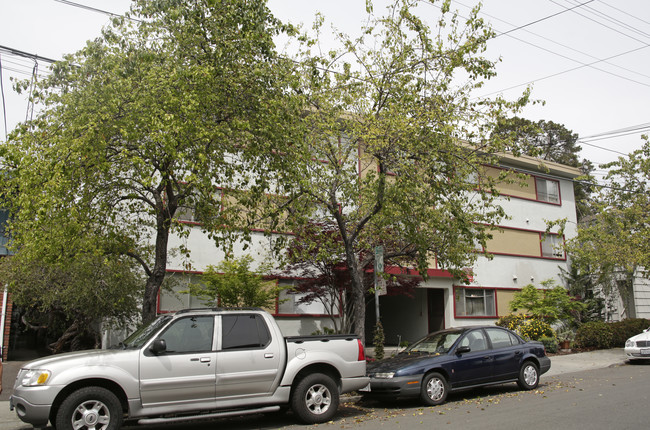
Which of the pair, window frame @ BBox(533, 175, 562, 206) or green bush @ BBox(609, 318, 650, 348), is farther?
window frame @ BBox(533, 175, 562, 206)

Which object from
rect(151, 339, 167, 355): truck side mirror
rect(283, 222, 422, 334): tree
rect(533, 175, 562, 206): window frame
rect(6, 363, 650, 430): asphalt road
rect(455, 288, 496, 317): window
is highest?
rect(533, 175, 562, 206): window frame

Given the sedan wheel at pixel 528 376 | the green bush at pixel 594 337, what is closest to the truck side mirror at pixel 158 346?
the sedan wheel at pixel 528 376

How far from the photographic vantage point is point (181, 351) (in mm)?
7848

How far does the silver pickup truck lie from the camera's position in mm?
7086

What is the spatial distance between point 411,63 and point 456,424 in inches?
324

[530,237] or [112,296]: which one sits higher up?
[530,237]

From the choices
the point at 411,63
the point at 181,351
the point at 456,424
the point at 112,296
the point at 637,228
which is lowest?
the point at 456,424

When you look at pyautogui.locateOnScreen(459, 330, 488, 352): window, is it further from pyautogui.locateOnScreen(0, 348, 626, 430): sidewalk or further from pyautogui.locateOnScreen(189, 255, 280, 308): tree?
pyautogui.locateOnScreen(189, 255, 280, 308): tree

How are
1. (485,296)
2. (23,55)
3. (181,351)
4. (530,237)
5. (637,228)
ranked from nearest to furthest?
(181,351) < (23,55) < (637,228) < (485,296) < (530,237)

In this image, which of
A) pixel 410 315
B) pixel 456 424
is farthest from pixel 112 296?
pixel 410 315

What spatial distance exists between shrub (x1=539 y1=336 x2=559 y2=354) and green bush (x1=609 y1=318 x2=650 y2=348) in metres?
3.54

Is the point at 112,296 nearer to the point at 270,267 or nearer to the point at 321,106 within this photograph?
the point at 270,267

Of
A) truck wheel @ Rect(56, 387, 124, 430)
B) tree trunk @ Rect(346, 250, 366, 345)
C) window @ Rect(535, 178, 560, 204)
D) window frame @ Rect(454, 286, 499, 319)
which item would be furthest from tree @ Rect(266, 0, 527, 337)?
window @ Rect(535, 178, 560, 204)

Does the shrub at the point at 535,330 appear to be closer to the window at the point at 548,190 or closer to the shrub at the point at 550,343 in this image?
the shrub at the point at 550,343
